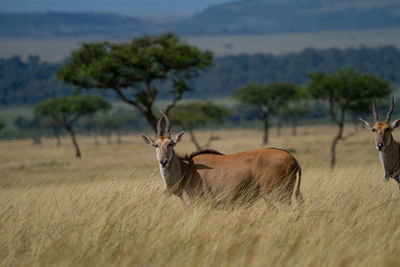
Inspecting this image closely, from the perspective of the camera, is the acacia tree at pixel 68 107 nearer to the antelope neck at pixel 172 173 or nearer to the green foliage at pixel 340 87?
the green foliage at pixel 340 87

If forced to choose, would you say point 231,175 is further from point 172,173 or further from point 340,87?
point 340,87

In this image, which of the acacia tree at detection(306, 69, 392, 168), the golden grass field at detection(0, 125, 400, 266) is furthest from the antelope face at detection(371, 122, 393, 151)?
the acacia tree at detection(306, 69, 392, 168)

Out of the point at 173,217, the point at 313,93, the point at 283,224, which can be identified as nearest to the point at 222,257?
the point at 283,224

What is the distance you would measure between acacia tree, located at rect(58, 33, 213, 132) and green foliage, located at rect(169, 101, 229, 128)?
29077 mm

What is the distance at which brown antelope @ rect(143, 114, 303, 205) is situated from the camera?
8250 mm

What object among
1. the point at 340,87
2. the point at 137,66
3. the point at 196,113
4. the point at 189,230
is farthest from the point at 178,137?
the point at 196,113

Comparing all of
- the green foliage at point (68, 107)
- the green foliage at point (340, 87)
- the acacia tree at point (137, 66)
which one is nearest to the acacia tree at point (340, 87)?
the green foliage at point (340, 87)

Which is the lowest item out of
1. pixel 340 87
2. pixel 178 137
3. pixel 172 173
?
pixel 340 87

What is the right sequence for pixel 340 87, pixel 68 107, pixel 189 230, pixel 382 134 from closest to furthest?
1. pixel 189 230
2. pixel 382 134
3. pixel 340 87
4. pixel 68 107

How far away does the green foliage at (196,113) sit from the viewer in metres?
56.5

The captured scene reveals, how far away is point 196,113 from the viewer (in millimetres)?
59156

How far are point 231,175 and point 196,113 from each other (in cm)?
5071

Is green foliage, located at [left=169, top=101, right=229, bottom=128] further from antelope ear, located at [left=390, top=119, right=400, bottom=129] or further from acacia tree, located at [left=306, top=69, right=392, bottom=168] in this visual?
antelope ear, located at [left=390, top=119, right=400, bottom=129]

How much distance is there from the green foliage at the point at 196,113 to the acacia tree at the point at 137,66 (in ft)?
95.4
